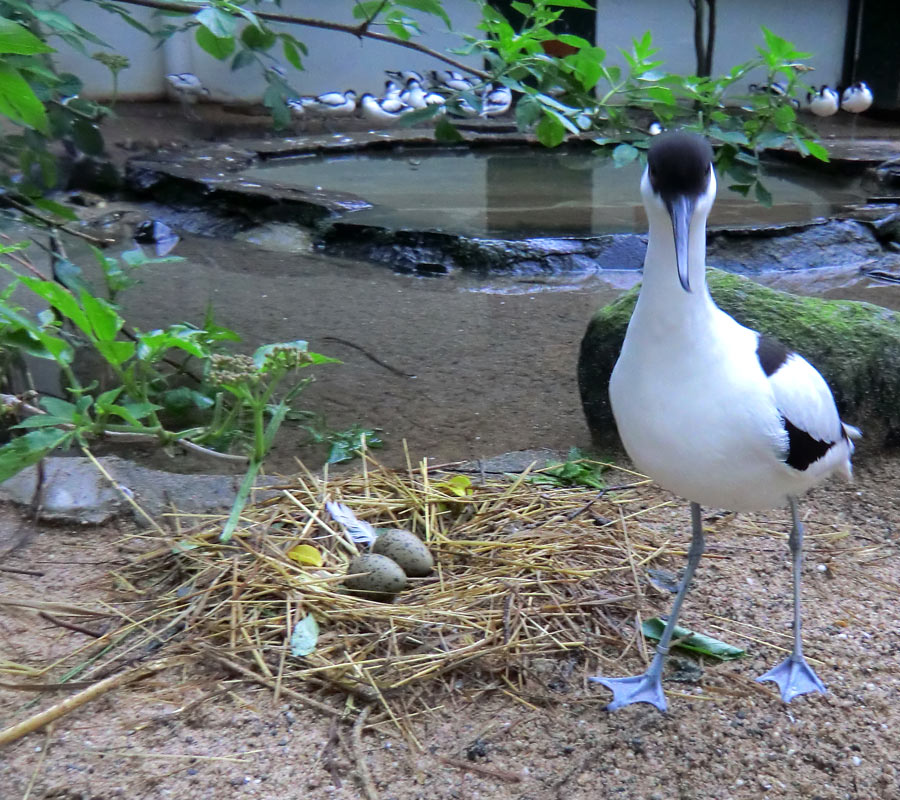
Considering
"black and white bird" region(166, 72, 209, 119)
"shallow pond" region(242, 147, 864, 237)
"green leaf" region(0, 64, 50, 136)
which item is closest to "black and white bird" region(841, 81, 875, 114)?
"shallow pond" region(242, 147, 864, 237)

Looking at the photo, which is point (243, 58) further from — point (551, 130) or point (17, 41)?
point (17, 41)

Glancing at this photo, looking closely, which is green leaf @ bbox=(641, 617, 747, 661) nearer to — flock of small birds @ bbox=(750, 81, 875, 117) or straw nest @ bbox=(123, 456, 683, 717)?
straw nest @ bbox=(123, 456, 683, 717)

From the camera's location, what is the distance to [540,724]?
7.35 ft

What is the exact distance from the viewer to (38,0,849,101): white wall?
1378 centimetres

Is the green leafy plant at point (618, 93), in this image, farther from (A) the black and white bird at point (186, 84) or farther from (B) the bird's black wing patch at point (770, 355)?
(A) the black and white bird at point (186, 84)

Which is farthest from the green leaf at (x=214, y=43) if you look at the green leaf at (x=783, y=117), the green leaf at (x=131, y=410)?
the green leaf at (x=783, y=117)

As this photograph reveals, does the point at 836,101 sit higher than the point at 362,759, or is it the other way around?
the point at 836,101

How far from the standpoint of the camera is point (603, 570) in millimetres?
2730

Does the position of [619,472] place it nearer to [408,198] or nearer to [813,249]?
[813,249]

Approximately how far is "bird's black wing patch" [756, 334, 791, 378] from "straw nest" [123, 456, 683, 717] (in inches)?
32.7

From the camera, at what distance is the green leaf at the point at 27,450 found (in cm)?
215

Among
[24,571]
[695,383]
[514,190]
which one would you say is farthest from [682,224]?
[514,190]

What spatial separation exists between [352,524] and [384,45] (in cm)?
1455

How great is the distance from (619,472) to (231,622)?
5.44ft
